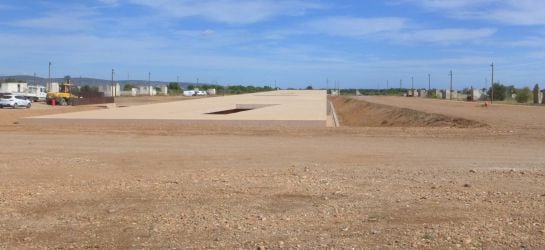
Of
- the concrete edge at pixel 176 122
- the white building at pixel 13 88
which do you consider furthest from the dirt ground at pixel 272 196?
the white building at pixel 13 88

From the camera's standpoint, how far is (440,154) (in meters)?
14.3

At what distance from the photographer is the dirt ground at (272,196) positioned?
640cm

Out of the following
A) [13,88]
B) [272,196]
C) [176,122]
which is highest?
[13,88]

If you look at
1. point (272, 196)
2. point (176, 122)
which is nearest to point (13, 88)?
point (176, 122)

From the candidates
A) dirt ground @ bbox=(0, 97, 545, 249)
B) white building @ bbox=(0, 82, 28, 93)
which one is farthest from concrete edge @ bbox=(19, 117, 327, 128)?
white building @ bbox=(0, 82, 28, 93)

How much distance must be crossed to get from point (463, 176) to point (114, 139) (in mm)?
11008

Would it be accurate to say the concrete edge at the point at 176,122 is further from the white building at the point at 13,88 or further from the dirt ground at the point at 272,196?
the white building at the point at 13,88

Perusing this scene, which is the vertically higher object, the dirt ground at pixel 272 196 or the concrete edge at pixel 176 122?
the concrete edge at pixel 176 122

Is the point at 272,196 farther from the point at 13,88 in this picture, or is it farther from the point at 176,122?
the point at 13,88

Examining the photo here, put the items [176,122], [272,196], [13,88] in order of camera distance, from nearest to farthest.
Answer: [272,196], [176,122], [13,88]

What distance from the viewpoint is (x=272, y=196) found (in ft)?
28.0

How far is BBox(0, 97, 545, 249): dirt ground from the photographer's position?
6402 mm

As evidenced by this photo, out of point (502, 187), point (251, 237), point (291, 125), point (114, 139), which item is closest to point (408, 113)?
point (291, 125)

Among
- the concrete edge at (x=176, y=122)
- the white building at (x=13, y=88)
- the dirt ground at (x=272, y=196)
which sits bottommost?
the dirt ground at (x=272, y=196)
